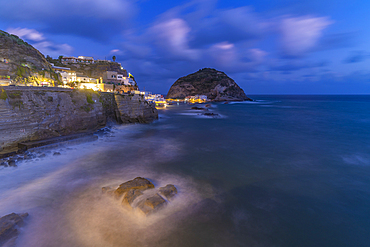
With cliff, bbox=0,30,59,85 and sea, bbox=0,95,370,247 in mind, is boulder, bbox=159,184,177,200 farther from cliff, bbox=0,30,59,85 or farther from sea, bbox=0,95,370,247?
cliff, bbox=0,30,59,85

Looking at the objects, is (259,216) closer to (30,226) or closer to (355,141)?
(30,226)

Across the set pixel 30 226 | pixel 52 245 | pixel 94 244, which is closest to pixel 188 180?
pixel 94 244

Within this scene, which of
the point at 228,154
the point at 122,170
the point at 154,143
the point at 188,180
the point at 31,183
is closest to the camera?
the point at 31,183

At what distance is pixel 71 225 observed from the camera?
7.27m

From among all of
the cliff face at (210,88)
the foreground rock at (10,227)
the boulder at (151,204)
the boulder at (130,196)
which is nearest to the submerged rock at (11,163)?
the foreground rock at (10,227)

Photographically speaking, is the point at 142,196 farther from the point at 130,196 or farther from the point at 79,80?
the point at 79,80

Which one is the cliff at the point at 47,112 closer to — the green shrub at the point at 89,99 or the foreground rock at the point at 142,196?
the green shrub at the point at 89,99

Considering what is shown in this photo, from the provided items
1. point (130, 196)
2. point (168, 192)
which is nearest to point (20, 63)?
point (130, 196)

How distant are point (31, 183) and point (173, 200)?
370 inches

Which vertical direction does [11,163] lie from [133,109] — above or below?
below

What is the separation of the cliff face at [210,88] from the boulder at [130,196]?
134m

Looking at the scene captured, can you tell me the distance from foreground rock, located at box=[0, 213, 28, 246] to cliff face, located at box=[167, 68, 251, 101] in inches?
5399

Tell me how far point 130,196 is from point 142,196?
617 millimetres

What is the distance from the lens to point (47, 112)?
18781 millimetres
